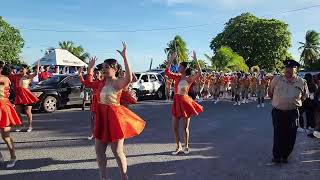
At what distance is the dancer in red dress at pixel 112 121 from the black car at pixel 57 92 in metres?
12.4

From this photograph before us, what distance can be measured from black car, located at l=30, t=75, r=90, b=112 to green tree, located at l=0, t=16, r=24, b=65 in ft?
83.4

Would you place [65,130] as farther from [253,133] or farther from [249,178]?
[249,178]

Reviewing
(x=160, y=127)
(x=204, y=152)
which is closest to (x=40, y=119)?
(x=160, y=127)

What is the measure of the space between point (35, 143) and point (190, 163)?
3.95 meters

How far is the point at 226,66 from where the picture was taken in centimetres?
4603

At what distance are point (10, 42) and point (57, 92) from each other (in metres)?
28.7

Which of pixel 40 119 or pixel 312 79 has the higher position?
pixel 312 79

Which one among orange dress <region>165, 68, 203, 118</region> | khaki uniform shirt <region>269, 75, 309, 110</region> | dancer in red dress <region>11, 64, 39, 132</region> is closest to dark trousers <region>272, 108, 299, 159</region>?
khaki uniform shirt <region>269, 75, 309, 110</region>

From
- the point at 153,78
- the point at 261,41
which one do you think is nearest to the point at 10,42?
the point at 153,78

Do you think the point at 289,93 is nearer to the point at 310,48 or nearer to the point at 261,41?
the point at 261,41

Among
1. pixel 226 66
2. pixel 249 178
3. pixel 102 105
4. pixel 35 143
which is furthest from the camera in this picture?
pixel 226 66

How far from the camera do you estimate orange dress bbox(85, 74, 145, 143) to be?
19.2 ft

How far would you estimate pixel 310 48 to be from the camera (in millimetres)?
79625

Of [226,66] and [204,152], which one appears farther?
[226,66]
